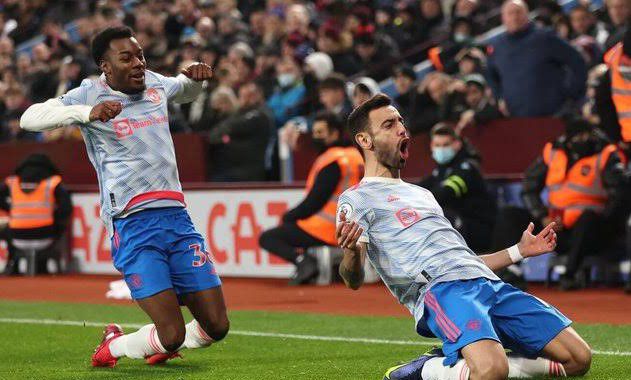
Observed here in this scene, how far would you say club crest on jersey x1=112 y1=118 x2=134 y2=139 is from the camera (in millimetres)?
8312

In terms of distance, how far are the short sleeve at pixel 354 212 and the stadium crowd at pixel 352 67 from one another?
5.36 meters

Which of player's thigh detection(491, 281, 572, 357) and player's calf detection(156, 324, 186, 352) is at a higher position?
player's thigh detection(491, 281, 572, 357)

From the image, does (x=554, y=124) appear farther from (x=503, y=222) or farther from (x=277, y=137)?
(x=277, y=137)

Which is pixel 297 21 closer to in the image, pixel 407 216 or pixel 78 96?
pixel 78 96

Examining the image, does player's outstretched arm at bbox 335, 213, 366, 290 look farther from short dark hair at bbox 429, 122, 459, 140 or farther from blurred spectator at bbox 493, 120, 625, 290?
short dark hair at bbox 429, 122, 459, 140

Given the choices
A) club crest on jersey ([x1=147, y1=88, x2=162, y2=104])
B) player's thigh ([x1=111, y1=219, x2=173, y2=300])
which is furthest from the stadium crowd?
player's thigh ([x1=111, y1=219, x2=173, y2=300])

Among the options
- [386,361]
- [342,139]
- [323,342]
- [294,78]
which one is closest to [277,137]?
[294,78]

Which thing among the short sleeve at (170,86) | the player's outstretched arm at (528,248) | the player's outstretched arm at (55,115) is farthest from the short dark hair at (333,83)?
the player's outstretched arm at (528,248)

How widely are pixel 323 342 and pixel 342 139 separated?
16.1ft

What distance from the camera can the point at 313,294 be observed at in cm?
1401

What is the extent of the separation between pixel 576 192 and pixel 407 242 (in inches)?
256

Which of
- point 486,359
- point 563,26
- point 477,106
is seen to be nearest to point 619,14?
point 477,106

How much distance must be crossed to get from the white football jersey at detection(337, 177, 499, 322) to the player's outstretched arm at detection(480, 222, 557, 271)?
15 cm

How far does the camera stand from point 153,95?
8.52m
